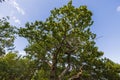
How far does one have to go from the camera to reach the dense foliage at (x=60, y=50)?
2934cm

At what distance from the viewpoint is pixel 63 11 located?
29562mm

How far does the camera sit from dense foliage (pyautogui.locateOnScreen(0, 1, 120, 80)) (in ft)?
96.3

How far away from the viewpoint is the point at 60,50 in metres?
30.2

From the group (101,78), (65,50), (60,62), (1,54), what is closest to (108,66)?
(101,78)

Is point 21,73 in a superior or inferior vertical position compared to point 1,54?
inferior

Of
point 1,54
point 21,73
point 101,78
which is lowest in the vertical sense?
point 101,78

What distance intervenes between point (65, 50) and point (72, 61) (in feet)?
15.0

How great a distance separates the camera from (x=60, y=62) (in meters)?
37.3

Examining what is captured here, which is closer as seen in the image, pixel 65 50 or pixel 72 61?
pixel 65 50

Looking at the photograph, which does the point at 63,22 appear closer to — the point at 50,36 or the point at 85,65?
the point at 50,36

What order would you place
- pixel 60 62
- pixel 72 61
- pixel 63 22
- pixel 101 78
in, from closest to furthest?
pixel 63 22, pixel 72 61, pixel 60 62, pixel 101 78

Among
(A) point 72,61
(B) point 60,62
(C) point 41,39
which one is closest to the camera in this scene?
(C) point 41,39

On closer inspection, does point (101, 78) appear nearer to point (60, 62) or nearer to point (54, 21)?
point (60, 62)

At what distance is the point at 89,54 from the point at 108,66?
19.6 ft
